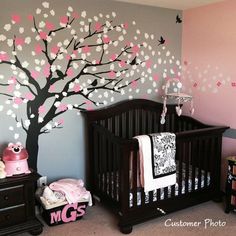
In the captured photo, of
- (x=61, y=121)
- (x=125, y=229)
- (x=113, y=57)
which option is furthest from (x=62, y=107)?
(x=125, y=229)

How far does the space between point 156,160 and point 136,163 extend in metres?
0.17

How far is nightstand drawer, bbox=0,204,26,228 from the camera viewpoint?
241 cm

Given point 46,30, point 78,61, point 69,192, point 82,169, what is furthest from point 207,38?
point 69,192

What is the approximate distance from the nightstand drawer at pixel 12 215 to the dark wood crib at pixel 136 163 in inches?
30.7

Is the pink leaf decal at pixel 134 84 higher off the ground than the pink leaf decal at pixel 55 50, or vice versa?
the pink leaf decal at pixel 55 50

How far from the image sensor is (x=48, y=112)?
113 inches

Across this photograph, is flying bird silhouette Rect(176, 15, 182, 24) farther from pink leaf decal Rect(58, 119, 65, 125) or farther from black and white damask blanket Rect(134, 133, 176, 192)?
pink leaf decal Rect(58, 119, 65, 125)

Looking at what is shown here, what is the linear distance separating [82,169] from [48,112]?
2.32 ft

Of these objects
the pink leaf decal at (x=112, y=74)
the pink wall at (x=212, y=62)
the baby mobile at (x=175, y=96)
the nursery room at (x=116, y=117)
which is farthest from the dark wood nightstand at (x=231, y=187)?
the pink leaf decal at (x=112, y=74)

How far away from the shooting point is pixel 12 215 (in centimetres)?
245

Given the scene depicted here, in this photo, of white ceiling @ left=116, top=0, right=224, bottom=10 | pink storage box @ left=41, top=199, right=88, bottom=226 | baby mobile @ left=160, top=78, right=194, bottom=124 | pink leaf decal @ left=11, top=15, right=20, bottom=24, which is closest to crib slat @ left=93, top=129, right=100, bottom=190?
pink storage box @ left=41, top=199, right=88, bottom=226

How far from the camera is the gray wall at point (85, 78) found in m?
2.65

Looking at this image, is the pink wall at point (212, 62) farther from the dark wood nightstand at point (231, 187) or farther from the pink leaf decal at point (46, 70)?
the pink leaf decal at point (46, 70)

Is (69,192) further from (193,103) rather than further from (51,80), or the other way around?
(193,103)
